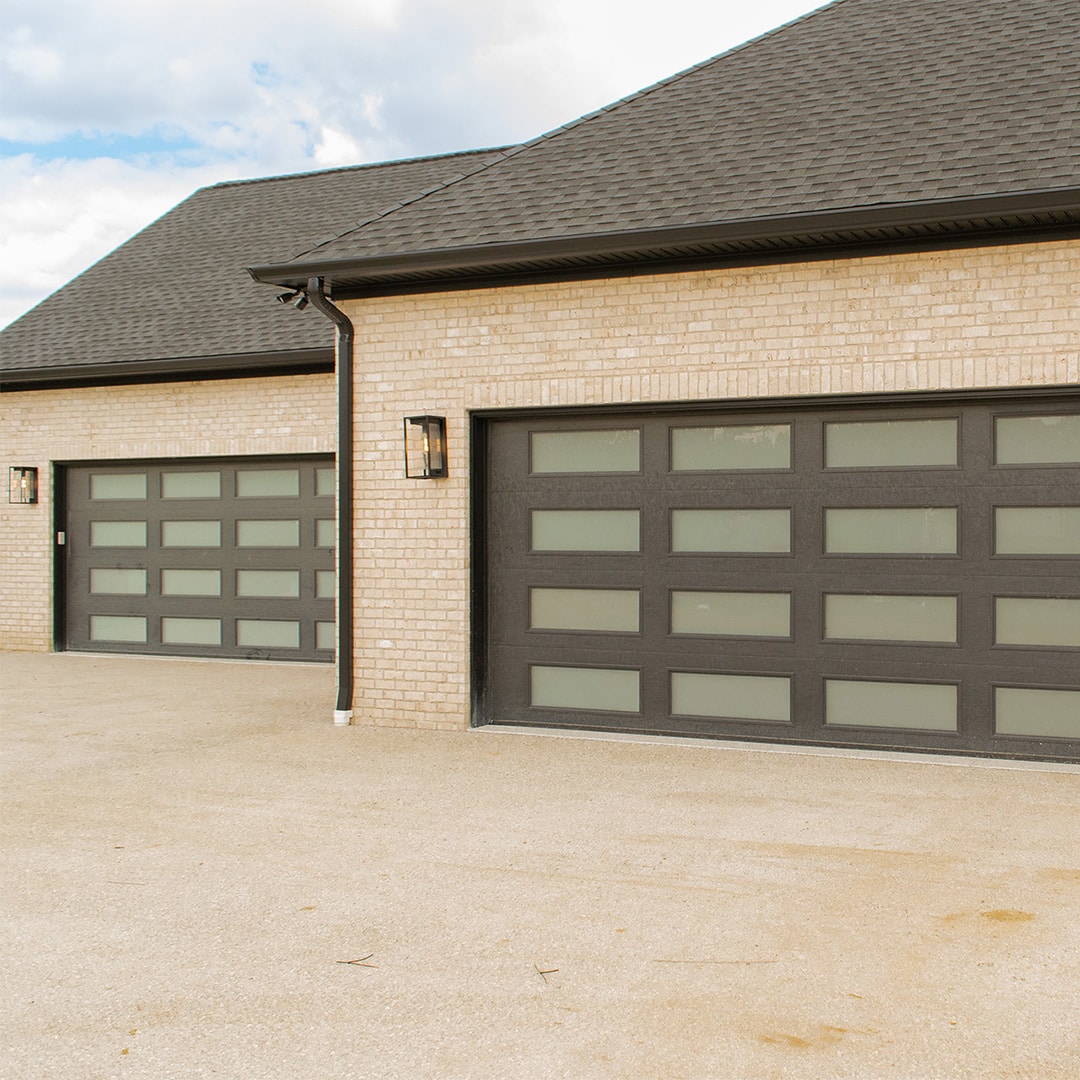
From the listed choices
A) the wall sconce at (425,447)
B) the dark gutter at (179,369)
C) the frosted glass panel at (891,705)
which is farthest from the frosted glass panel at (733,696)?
the dark gutter at (179,369)

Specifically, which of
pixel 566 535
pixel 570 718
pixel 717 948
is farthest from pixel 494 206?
pixel 717 948

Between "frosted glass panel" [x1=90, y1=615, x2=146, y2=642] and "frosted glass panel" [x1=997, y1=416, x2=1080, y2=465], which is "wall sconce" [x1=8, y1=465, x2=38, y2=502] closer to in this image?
"frosted glass panel" [x1=90, y1=615, x2=146, y2=642]

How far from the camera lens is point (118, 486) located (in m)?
14.5

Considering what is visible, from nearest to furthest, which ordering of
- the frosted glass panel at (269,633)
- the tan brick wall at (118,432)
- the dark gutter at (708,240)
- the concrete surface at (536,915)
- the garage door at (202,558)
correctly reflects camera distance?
the concrete surface at (536,915), the dark gutter at (708,240), the tan brick wall at (118,432), the garage door at (202,558), the frosted glass panel at (269,633)

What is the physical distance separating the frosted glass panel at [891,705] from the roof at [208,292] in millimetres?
7054

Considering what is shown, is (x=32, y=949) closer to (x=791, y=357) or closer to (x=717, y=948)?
(x=717, y=948)

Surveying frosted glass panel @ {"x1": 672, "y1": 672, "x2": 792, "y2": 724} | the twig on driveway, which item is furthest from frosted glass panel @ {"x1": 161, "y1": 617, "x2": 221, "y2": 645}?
the twig on driveway

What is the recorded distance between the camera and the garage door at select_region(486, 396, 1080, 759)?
26.0 ft

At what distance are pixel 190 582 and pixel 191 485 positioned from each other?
1182 millimetres

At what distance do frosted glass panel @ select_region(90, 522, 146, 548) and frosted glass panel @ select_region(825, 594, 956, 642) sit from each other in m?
9.27

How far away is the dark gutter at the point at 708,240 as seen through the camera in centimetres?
743

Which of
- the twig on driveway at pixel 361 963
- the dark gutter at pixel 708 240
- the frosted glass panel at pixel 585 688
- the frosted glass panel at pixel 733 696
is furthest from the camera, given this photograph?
the frosted glass panel at pixel 585 688

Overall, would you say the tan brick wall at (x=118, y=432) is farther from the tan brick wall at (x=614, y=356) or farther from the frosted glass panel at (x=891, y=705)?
the frosted glass panel at (x=891, y=705)

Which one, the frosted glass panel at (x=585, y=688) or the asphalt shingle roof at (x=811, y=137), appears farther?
the frosted glass panel at (x=585, y=688)
